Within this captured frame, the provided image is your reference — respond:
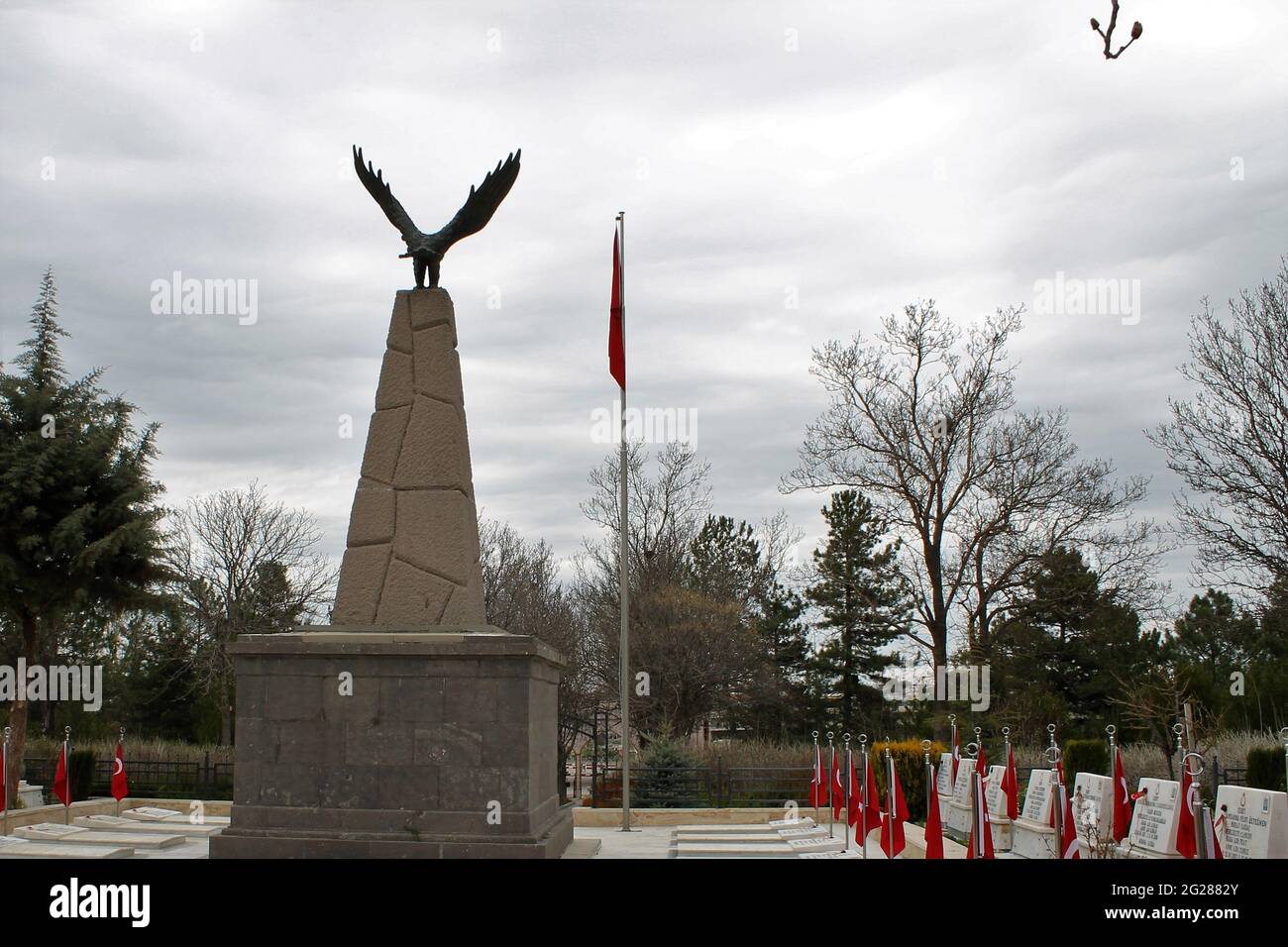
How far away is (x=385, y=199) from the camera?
12.4 metres

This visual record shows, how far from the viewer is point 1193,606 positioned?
39156 millimetres

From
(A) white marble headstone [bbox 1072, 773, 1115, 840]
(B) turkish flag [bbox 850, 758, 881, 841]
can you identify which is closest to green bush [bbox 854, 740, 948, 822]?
(A) white marble headstone [bbox 1072, 773, 1115, 840]

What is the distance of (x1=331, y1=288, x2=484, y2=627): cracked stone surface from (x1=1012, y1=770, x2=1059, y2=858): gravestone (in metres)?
7.13

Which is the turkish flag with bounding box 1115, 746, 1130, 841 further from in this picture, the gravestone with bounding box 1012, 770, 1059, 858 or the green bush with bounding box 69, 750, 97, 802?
the green bush with bounding box 69, 750, 97, 802

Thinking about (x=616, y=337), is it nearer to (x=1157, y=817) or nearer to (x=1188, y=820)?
(x=1157, y=817)

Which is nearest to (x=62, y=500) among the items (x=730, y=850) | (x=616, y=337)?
(x=616, y=337)

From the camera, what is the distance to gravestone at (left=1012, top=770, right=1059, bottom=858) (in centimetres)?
1319

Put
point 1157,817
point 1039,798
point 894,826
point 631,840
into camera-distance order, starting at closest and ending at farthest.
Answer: point 1157,817, point 894,826, point 1039,798, point 631,840

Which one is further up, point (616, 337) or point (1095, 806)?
point (616, 337)

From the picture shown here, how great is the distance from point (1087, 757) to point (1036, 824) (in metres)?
5.45

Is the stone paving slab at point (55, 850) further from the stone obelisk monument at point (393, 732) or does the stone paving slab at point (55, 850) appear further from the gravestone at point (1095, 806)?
the gravestone at point (1095, 806)

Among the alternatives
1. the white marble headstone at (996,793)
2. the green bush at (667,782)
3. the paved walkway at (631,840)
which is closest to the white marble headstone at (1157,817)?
the white marble headstone at (996,793)

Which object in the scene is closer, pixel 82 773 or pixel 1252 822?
pixel 1252 822
